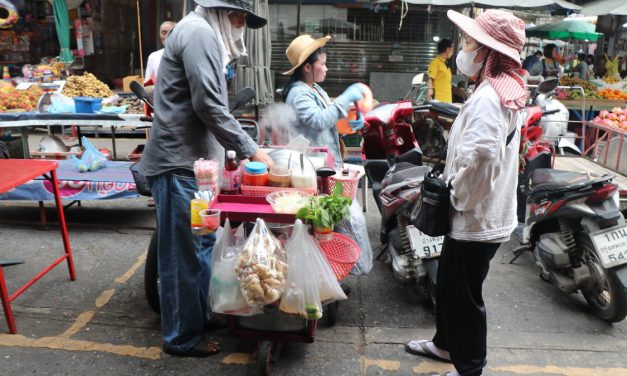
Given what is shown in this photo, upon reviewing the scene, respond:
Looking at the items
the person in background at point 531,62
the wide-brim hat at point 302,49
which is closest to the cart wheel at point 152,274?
the wide-brim hat at point 302,49

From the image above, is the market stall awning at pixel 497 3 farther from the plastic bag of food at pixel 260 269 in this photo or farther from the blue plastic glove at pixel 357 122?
the plastic bag of food at pixel 260 269

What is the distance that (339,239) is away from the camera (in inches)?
109

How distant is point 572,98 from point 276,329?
8722mm

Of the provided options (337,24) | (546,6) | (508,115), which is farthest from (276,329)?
(337,24)

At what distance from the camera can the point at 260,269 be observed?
2369mm

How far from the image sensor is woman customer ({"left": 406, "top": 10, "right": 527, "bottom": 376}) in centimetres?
225

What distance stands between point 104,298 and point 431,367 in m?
2.29

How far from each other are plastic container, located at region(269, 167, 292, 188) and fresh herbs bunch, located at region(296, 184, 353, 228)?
0.30m

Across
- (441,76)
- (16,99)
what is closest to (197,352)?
(16,99)

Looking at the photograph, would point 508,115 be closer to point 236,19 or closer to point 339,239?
point 339,239

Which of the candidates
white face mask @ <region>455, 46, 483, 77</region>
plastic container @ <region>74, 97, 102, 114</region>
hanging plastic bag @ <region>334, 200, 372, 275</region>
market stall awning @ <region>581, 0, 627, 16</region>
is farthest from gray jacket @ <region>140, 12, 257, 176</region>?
market stall awning @ <region>581, 0, 627, 16</region>

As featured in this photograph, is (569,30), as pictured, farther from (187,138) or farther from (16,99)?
(187,138)

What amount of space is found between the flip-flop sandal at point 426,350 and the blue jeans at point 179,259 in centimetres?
126

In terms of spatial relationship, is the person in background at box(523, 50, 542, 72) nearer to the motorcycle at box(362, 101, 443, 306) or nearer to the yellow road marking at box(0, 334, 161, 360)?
the motorcycle at box(362, 101, 443, 306)
